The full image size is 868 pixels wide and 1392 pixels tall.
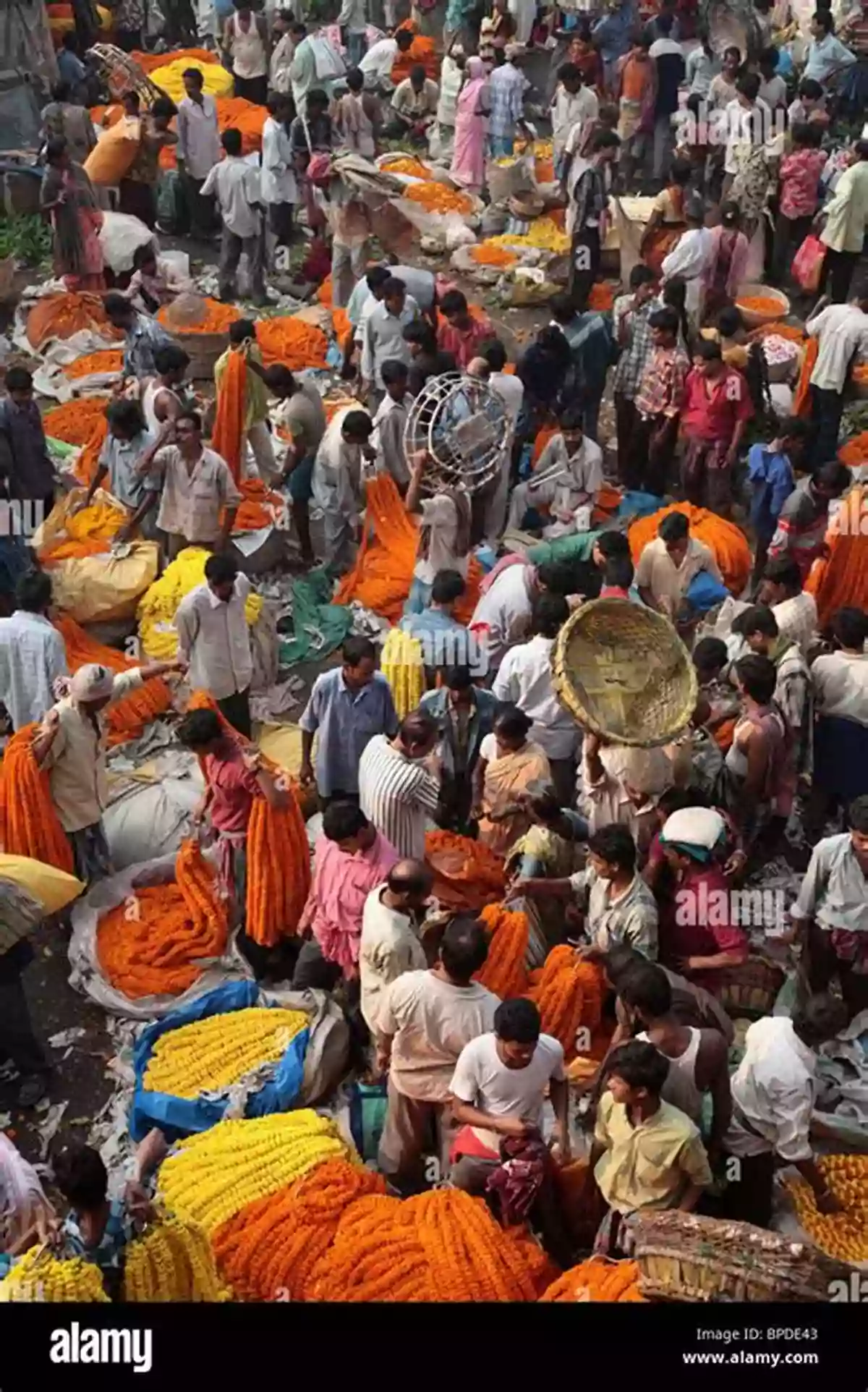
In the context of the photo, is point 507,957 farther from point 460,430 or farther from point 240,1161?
point 460,430

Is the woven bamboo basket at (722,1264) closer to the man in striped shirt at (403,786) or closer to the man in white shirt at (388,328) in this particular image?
the man in striped shirt at (403,786)

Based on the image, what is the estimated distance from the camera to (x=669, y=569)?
8477 mm

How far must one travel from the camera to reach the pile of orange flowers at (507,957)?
6355mm

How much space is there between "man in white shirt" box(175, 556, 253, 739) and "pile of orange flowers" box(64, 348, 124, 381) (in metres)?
4.48

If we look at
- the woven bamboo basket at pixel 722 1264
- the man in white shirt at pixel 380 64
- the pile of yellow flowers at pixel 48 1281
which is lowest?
the woven bamboo basket at pixel 722 1264

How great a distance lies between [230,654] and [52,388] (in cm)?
468

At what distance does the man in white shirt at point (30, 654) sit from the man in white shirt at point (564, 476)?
3.23 meters

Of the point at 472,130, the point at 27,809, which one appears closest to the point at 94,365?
the point at 472,130

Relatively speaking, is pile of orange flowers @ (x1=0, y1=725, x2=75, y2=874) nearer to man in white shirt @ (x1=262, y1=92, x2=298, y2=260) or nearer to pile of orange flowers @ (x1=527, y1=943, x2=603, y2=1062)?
pile of orange flowers @ (x1=527, y1=943, x2=603, y2=1062)

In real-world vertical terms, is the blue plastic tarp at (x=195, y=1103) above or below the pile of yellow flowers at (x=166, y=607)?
below

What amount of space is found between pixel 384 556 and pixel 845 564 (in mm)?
2632

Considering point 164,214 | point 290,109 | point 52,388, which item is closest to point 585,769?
point 52,388

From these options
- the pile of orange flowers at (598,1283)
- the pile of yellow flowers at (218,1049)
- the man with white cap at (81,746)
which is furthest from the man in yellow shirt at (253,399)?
the pile of orange flowers at (598,1283)

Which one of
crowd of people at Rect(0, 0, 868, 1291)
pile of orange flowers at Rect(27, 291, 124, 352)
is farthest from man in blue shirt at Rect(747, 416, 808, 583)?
pile of orange flowers at Rect(27, 291, 124, 352)
